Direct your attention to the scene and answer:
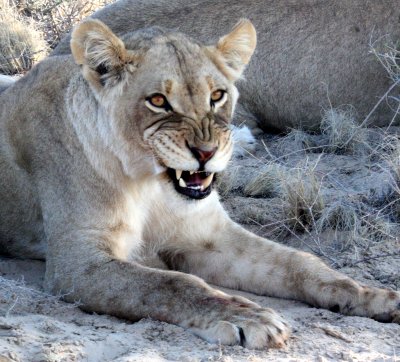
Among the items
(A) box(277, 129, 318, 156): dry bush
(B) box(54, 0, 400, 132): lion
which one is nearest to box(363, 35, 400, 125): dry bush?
(B) box(54, 0, 400, 132): lion

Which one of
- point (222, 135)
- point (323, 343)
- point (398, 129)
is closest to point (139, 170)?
point (222, 135)

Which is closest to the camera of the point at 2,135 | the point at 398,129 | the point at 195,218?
the point at 195,218

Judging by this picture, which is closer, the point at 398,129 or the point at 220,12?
the point at 398,129

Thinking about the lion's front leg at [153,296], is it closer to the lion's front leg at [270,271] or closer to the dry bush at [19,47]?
the lion's front leg at [270,271]

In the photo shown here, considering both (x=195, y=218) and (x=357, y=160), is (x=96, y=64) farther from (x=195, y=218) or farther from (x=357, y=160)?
(x=357, y=160)

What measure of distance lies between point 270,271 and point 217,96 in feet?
2.70

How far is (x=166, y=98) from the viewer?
12.4 ft

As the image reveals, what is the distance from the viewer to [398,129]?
20.1 feet

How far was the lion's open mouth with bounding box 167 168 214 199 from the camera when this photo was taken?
3.80m

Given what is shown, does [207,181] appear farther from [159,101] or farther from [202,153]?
[159,101]

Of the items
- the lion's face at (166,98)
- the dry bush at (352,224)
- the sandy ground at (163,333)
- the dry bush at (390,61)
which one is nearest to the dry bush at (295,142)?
the dry bush at (390,61)

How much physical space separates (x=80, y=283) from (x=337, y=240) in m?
1.41

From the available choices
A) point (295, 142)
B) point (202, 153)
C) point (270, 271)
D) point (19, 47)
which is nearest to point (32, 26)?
point (19, 47)

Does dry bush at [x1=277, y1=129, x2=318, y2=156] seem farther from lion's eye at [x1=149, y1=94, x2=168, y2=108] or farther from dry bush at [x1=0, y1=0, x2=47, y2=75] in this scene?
dry bush at [x1=0, y1=0, x2=47, y2=75]
